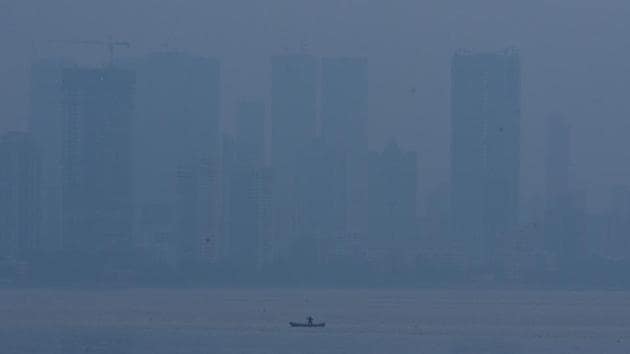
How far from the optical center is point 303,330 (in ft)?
203

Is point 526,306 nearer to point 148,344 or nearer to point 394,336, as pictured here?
point 394,336

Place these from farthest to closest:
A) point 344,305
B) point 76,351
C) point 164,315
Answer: point 344,305
point 164,315
point 76,351

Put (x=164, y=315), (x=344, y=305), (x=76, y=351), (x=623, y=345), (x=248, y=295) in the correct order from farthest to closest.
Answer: (x=248, y=295), (x=344, y=305), (x=164, y=315), (x=623, y=345), (x=76, y=351)

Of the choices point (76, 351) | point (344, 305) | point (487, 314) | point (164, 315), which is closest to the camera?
point (76, 351)

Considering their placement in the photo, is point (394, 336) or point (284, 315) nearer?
point (394, 336)

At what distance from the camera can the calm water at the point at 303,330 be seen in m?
54.2

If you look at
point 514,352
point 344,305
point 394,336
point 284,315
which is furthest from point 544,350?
point 344,305

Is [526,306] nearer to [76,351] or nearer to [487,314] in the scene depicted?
[487,314]

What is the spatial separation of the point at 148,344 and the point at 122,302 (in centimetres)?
3219

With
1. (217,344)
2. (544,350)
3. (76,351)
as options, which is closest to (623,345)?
(544,350)

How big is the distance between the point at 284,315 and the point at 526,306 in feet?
59.6

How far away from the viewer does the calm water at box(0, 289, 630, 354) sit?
178ft

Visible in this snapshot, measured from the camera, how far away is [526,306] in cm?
8756

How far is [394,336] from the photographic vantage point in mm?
59156
